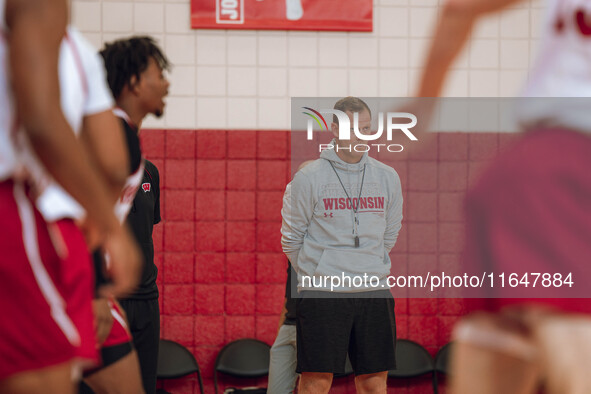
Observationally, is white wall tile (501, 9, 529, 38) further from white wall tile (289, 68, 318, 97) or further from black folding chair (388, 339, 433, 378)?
black folding chair (388, 339, 433, 378)

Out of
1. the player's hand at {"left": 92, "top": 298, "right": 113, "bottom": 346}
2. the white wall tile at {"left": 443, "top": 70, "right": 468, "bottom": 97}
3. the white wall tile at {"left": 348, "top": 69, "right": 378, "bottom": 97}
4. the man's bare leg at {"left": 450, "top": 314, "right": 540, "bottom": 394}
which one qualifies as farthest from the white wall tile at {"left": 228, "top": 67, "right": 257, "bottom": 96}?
the man's bare leg at {"left": 450, "top": 314, "right": 540, "bottom": 394}

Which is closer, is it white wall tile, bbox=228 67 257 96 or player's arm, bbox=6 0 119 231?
player's arm, bbox=6 0 119 231

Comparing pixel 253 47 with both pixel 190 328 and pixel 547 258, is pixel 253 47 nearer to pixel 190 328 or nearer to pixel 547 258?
pixel 190 328

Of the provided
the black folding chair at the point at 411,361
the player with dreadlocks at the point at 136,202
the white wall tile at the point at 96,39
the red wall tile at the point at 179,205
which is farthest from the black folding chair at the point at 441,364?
the white wall tile at the point at 96,39

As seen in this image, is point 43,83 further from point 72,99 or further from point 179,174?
point 179,174

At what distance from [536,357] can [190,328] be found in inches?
161

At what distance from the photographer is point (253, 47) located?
487 centimetres

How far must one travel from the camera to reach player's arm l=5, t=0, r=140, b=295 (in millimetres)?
1153

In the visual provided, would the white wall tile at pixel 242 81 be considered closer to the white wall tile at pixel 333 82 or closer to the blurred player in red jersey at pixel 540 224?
the white wall tile at pixel 333 82

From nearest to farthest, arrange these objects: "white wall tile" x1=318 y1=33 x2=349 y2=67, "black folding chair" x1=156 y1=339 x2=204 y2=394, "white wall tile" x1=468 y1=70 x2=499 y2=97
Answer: "black folding chair" x1=156 y1=339 x2=204 y2=394, "white wall tile" x1=318 y1=33 x2=349 y2=67, "white wall tile" x1=468 y1=70 x2=499 y2=97

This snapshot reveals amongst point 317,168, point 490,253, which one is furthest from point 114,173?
point 317,168

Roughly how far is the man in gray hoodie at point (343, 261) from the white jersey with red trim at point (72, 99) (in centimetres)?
227

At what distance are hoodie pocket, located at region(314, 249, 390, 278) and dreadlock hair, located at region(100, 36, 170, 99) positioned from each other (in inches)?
54.5

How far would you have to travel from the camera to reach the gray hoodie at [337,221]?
11.9 feet
